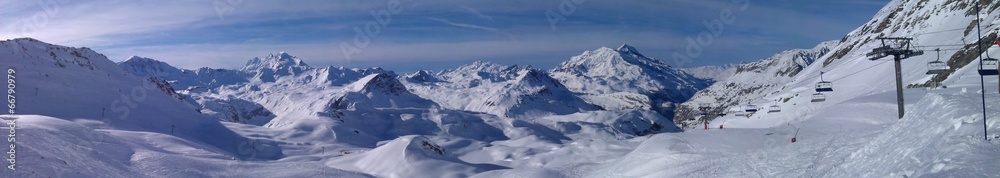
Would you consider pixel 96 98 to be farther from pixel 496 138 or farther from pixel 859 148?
pixel 859 148

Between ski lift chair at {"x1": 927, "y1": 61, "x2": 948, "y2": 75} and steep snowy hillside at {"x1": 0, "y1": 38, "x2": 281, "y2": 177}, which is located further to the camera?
steep snowy hillside at {"x1": 0, "y1": 38, "x2": 281, "y2": 177}

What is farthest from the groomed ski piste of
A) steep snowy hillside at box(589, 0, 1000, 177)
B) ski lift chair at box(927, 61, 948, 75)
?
ski lift chair at box(927, 61, 948, 75)

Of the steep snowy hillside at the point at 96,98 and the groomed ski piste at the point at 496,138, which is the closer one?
the groomed ski piste at the point at 496,138

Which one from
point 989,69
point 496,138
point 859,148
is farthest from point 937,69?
point 496,138

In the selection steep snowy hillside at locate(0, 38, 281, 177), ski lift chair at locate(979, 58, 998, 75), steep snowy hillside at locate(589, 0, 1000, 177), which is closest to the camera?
steep snowy hillside at locate(589, 0, 1000, 177)

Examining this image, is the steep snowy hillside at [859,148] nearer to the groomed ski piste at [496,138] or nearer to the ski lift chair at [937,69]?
the groomed ski piste at [496,138]

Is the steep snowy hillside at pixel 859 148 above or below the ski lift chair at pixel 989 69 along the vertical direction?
below

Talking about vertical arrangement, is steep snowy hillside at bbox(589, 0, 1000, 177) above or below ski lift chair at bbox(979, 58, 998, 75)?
below

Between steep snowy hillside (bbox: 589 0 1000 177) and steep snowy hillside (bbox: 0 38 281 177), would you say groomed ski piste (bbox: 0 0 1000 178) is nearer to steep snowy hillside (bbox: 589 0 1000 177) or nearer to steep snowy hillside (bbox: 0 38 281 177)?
steep snowy hillside (bbox: 589 0 1000 177)

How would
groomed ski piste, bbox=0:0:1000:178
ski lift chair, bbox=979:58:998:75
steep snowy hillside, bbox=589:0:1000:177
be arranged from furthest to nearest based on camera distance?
ski lift chair, bbox=979:58:998:75 → groomed ski piste, bbox=0:0:1000:178 → steep snowy hillside, bbox=589:0:1000:177

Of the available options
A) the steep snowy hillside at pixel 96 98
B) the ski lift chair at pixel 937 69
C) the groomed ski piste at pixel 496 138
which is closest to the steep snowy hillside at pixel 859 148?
the groomed ski piste at pixel 496 138

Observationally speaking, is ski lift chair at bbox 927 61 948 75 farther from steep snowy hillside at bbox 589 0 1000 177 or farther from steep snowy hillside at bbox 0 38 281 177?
steep snowy hillside at bbox 0 38 281 177

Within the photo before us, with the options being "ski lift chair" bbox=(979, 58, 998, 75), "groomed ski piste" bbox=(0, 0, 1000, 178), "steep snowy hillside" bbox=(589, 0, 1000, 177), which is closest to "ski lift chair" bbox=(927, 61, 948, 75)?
"ski lift chair" bbox=(979, 58, 998, 75)
